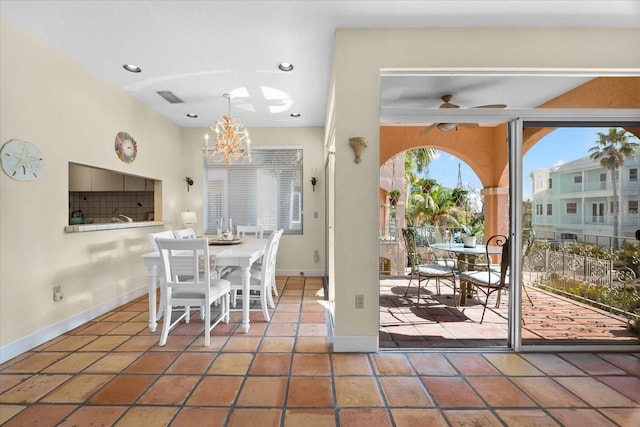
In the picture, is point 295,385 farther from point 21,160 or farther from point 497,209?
point 497,209

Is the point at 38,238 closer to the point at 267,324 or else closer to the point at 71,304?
the point at 71,304

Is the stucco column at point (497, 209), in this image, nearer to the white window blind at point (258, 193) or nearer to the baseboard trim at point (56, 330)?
the white window blind at point (258, 193)

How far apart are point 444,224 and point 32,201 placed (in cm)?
873

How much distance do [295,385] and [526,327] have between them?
212 centimetres

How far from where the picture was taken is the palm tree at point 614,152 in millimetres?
2672

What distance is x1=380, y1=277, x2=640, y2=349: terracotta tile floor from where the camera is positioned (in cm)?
270

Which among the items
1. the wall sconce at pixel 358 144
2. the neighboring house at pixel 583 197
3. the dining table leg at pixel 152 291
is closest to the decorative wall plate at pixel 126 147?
the dining table leg at pixel 152 291

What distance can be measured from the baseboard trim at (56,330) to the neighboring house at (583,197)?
439cm

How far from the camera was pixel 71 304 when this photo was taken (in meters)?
3.10

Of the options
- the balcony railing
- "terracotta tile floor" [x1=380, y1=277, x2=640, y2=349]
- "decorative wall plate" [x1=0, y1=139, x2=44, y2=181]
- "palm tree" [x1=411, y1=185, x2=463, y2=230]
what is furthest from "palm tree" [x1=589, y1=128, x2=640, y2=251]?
"palm tree" [x1=411, y1=185, x2=463, y2=230]

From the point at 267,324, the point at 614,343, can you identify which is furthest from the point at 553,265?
the point at 267,324

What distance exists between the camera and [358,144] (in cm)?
251

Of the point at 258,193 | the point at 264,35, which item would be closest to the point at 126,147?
the point at 258,193

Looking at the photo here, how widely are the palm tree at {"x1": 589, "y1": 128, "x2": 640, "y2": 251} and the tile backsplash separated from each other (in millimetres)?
5626
